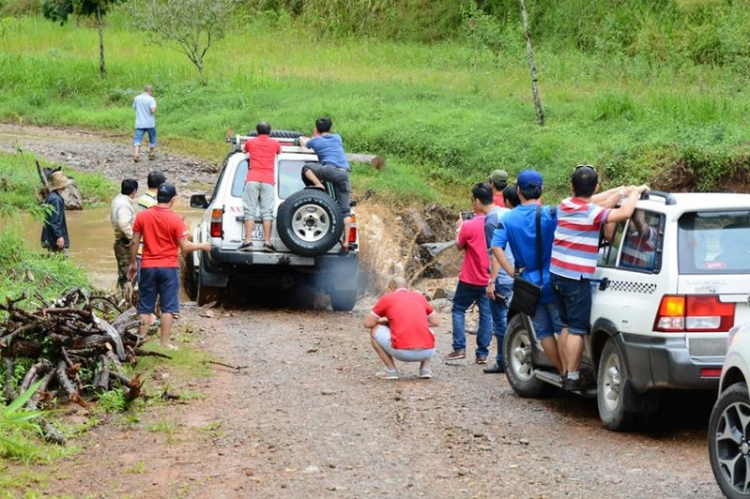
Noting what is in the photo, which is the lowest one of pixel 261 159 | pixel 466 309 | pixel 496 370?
pixel 496 370

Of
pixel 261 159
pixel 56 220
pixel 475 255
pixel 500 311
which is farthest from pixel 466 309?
pixel 56 220

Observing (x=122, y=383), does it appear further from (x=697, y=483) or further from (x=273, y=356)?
(x=697, y=483)

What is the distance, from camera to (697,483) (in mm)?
7020

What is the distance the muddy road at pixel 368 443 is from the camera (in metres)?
7.04

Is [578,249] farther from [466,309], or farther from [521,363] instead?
[466,309]

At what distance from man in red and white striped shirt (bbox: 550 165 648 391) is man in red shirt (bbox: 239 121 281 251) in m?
5.87

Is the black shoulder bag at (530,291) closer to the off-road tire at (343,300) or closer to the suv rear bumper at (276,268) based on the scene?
the suv rear bumper at (276,268)

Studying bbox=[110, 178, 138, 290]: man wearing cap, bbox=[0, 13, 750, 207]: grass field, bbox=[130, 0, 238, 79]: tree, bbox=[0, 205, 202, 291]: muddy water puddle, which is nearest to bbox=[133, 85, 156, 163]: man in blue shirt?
bbox=[0, 13, 750, 207]: grass field

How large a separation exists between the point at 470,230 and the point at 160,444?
4.29 meters

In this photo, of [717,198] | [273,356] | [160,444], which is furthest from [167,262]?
[717,198]

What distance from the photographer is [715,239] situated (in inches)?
311

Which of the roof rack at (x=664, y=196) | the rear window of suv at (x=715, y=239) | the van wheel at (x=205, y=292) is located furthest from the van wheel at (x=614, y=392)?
the van wheel at (x=205, y=292)

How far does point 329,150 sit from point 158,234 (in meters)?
3.77

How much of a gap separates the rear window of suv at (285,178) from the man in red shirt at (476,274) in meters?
3.63
